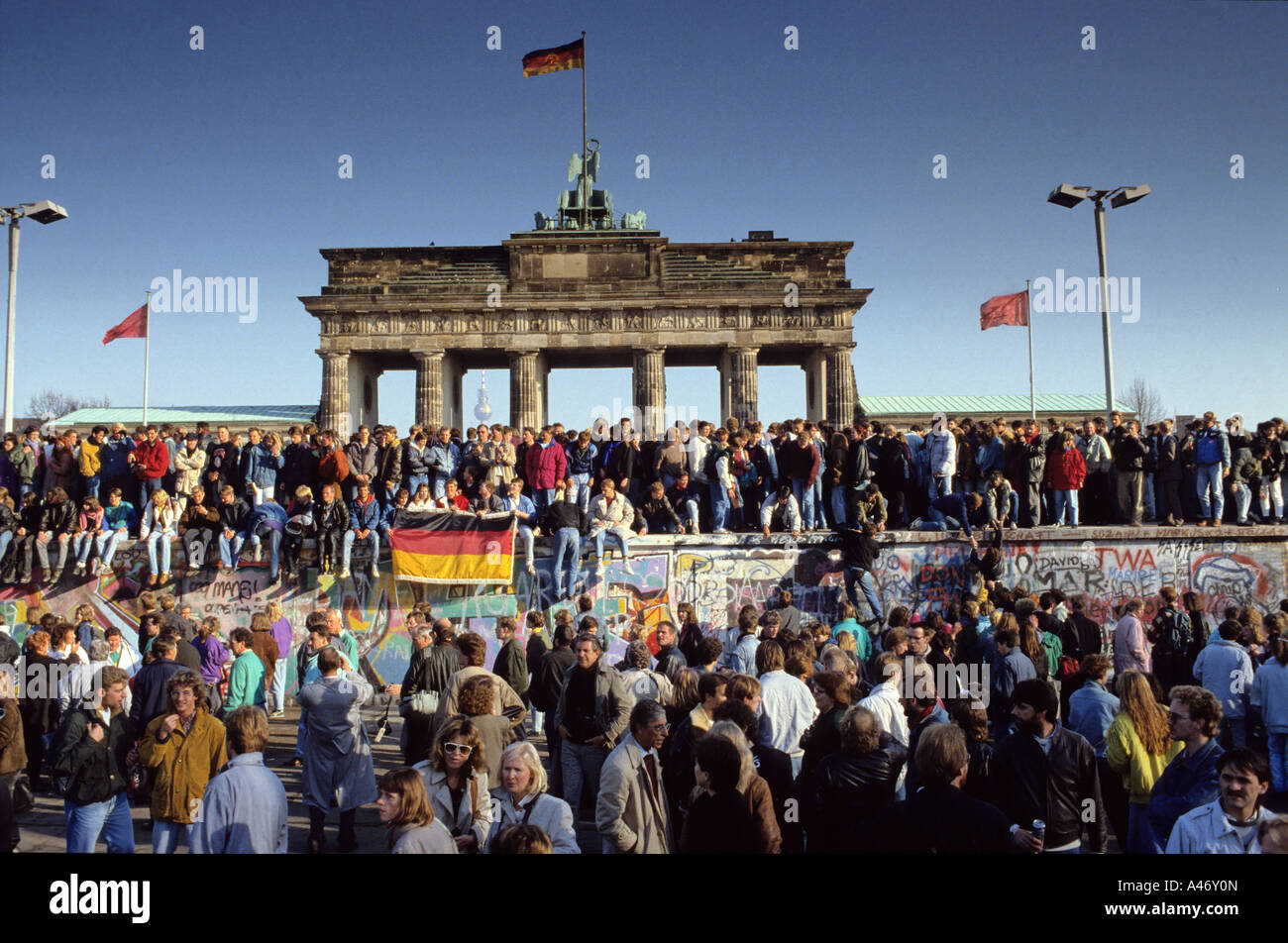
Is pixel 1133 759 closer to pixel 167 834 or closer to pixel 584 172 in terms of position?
pixel 167 834

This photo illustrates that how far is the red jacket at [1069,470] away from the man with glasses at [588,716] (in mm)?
11536

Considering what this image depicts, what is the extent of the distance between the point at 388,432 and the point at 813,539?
782 cm

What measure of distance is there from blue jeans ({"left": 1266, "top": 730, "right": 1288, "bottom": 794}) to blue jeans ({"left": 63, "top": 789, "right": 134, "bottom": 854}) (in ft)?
33.6

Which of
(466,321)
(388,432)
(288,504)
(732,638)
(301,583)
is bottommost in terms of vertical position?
(732,638)

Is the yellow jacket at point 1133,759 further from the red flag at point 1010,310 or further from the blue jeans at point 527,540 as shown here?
the red flag at point 1010,310

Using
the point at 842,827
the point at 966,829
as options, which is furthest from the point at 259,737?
the point at 966,829

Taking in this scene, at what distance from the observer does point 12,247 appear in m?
17.3

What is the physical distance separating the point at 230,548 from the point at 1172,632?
1439cm

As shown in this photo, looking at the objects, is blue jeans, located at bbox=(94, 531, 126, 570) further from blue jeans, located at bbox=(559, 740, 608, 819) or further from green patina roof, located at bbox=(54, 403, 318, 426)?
green patina roof, located at bbox=(54, 403, 318, 426)

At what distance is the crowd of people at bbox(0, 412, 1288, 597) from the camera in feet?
51.1

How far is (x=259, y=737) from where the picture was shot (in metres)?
5.60

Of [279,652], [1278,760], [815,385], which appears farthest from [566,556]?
[815,385]

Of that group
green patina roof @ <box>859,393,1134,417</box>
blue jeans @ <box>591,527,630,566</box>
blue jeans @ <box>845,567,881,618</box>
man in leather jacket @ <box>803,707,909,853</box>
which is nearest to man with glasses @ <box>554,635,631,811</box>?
man in leather jacket @ <box>803,707,909,853</box>
